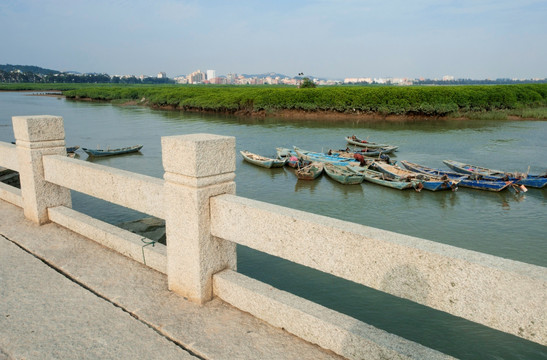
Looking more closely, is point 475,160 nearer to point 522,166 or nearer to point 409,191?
point 522,166

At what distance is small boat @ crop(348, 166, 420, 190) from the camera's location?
19594 millimetres

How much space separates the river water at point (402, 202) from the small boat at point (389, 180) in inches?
14.0

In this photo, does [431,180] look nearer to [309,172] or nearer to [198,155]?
[309,172]

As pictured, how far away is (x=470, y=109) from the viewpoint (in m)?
50.2

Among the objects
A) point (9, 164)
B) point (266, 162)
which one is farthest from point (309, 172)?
point (9, 164)

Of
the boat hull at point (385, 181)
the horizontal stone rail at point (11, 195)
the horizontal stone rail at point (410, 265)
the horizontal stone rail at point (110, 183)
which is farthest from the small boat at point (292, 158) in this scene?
the horizontal stone rail at point (410, 265)

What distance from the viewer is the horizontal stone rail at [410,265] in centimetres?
218

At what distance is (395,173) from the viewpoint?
71.7ft

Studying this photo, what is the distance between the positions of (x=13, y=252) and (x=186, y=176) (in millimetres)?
2633

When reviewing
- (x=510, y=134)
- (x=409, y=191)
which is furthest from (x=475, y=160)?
(x=510, y=134)

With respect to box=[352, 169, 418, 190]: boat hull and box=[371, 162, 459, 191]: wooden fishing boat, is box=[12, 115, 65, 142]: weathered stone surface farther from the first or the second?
box=[371, 162, 459, 191]: wooden fishing boat

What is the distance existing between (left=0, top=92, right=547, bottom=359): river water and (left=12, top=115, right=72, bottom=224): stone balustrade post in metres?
5.73

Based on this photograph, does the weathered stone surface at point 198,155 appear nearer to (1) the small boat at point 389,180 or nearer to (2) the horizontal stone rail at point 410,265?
(2) the horizontal stone rail at point 410,265

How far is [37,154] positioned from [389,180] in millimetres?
17842
